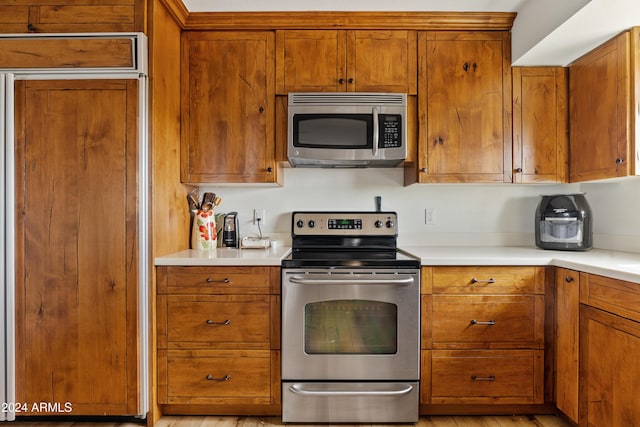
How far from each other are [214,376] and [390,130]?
1.60 metres

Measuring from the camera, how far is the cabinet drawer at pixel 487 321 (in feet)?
6.38

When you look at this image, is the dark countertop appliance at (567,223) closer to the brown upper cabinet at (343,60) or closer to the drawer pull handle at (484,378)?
the drawer pull handle at (484,378)

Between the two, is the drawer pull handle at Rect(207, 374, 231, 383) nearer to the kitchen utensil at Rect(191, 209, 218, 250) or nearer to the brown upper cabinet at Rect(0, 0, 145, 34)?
the kitchen utensil at Rect(191, 209, 218, 250)

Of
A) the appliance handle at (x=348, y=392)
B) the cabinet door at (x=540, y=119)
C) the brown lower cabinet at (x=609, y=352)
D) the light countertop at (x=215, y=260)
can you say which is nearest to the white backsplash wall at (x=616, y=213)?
the cabinet door at (x=540, y=119)

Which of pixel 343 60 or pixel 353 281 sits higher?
pixel 343 60

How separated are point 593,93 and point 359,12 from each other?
132cm

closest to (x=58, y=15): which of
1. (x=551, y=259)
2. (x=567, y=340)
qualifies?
(x=551, y=259)

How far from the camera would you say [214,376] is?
195cm

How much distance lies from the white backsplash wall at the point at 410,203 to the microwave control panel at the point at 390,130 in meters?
0.38

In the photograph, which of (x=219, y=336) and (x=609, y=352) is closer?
(x=609, y=352)

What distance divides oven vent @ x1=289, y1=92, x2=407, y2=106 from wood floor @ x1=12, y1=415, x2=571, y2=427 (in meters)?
1.69

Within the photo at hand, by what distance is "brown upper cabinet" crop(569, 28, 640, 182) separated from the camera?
1827 millimetres

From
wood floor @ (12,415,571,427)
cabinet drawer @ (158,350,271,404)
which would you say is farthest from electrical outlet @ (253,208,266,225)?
wood floor @ (12,415,571,427)

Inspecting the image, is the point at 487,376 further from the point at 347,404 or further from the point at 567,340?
the point at 347,404
